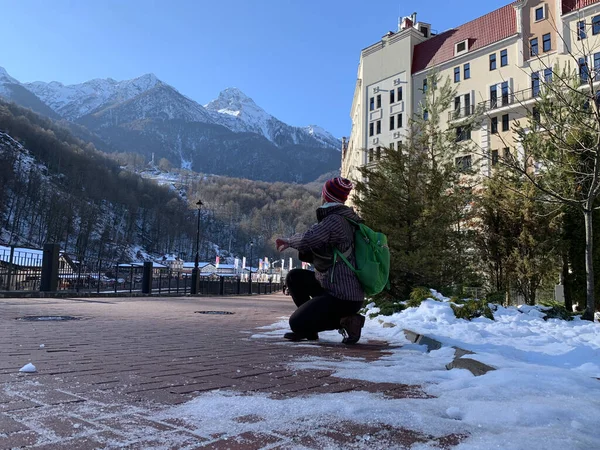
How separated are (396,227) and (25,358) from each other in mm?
8260

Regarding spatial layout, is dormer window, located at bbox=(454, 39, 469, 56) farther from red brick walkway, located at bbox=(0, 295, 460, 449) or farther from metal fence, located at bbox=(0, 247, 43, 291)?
red brick walkway, located at bbox=(0, 295, 460, 449)

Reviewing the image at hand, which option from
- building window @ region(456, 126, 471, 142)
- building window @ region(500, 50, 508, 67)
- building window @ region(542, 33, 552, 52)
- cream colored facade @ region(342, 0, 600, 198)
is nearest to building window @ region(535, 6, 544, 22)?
cream colored facade @ region(342, 0, 600, 198)

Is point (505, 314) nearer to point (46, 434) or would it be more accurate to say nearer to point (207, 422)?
point (207, 422)

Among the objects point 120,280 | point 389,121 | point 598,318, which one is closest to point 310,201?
point 389,121

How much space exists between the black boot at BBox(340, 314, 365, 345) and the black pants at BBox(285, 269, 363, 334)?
6cm

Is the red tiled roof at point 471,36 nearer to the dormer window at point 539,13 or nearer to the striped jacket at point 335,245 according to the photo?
the dormer window at point 539,13

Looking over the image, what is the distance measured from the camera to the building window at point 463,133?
13.0m

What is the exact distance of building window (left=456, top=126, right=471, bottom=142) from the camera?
13.0 m

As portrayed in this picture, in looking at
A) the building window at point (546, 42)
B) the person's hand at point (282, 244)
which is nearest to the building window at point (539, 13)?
the building window at point (546, 42)

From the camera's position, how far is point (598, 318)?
875 centimetres

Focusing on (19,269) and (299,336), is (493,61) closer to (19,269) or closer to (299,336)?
(19,269)

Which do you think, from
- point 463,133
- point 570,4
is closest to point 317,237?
point 463,133

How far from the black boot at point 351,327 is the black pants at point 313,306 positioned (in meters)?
0.06

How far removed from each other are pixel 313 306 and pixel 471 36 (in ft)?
128
